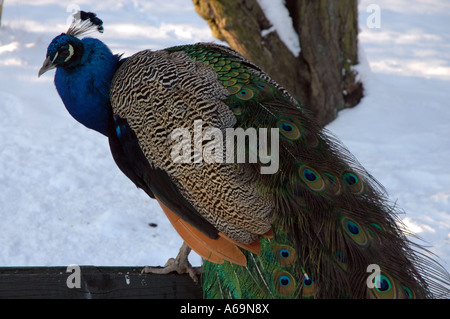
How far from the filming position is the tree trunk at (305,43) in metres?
5.53

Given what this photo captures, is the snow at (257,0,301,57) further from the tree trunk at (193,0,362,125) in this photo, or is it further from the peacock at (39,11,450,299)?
the peacock at (39,11,450,299)

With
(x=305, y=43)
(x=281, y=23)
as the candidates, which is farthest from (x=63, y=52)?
(x=305, y=43)

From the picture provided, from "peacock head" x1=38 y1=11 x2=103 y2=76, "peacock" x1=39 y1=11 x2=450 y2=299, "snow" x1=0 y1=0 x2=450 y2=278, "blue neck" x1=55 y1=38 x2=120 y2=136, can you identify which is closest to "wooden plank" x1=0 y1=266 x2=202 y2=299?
"peacock" x1=39 y1=11 x2=450 y2=299

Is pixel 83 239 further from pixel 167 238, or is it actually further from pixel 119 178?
pixel 119 178

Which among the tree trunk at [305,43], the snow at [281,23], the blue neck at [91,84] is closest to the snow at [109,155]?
the snow at [281,23]

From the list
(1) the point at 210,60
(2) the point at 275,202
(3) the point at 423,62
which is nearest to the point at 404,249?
(2) the point at 275,202

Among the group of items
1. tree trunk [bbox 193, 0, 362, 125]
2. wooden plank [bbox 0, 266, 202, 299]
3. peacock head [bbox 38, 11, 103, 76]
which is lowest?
tree trunk [bbox 193, 0, 362, 125]

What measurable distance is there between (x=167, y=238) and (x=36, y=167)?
1.51 m

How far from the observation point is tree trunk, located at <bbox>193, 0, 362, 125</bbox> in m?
5.53

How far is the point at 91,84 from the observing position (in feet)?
8.94

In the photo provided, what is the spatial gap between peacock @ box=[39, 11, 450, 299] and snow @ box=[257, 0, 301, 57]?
10.3 feet

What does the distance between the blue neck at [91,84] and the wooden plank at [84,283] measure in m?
0.80

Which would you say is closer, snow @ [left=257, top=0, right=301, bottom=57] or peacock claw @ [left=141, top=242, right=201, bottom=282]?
peacock claw @ [left=141, top=242, right=201, bottom=282]

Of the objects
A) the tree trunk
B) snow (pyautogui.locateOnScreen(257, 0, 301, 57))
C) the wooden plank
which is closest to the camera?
the wooden plank
